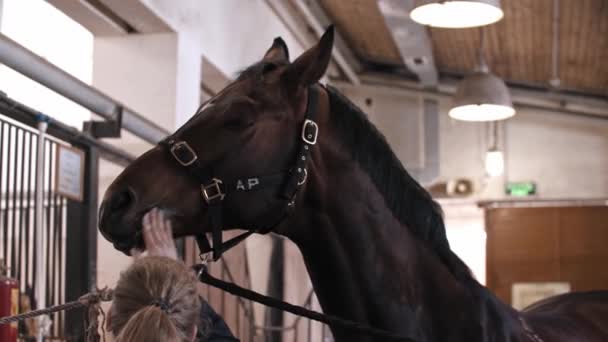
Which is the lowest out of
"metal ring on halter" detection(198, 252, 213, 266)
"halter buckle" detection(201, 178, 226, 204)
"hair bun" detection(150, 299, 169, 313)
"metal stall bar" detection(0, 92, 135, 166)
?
"hair bun" detection(150, 299, 169, 313)

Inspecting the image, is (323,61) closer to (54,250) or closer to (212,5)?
(54,250)

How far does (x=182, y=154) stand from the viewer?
7.41ft

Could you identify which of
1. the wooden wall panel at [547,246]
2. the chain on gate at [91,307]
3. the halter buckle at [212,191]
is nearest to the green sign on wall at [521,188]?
the wooden wall panel at [547,246]

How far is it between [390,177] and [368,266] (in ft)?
0.82

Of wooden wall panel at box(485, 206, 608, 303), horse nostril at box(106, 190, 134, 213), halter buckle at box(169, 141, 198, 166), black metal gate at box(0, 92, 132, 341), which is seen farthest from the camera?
wooden wall panel at box(485, 206, 608, 303)

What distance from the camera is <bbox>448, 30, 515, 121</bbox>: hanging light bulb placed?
7797 mm

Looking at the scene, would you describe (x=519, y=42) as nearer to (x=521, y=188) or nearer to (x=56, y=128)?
(x=521, y=188)

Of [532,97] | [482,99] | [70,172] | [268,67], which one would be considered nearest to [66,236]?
[70,172]

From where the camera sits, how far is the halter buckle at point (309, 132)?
2.38 m

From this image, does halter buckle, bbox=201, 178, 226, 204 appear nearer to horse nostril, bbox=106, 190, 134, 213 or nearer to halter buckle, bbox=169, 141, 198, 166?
halter buckle, bbox=169, 141, 198, 166

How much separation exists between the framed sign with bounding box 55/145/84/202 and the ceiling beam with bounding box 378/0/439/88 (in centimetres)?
424

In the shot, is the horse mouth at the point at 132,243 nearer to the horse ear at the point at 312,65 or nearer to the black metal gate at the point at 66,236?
the horse ear at the point at 312,65

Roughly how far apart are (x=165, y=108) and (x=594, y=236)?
8.03m

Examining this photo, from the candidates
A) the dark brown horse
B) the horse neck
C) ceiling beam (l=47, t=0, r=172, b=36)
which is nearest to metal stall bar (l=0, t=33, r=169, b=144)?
ceiling beam (l=47, t=0, r=172, b=36)
